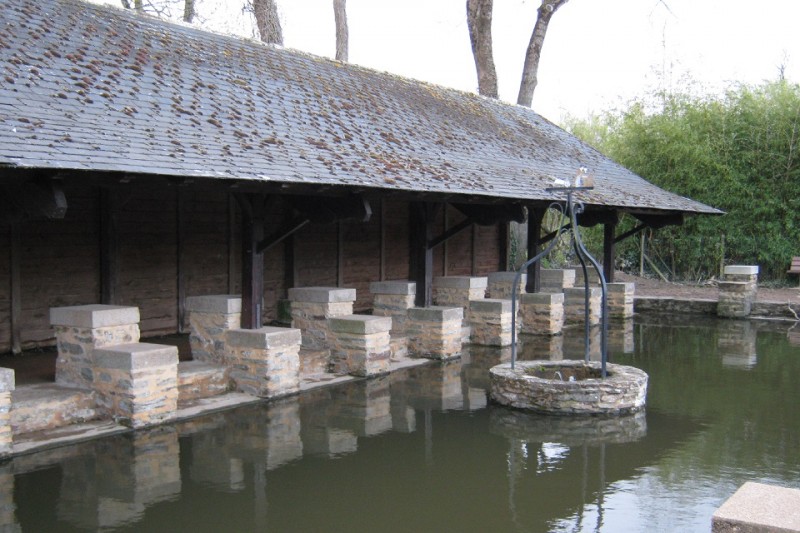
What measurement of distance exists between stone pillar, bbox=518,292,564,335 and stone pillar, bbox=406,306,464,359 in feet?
7.36

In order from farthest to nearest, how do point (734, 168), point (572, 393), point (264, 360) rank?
point (734, 168), point (264, 360), point (572, 393)

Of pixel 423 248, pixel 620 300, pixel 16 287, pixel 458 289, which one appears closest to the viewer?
pixel 16 287

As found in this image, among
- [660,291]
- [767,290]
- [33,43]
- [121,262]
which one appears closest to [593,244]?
[660,291]

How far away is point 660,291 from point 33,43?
509 inches

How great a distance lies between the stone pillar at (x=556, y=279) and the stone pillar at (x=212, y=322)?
6.93 metres

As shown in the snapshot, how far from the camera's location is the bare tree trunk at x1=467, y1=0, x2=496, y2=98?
16453 millimetres

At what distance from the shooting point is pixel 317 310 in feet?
Result: 27.1

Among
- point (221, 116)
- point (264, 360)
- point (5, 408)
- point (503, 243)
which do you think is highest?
point (221, 116)

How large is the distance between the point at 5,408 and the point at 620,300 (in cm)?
1064

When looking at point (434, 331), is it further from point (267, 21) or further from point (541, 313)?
point (267, 21)

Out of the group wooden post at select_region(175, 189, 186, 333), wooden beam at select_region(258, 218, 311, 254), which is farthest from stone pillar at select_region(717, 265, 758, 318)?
wooden post at select_region(175, 189, 186, 333)

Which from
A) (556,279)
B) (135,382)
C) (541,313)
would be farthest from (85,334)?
(556,279)

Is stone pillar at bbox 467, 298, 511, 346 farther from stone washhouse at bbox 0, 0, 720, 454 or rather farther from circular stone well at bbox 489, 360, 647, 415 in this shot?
circular stone well at bbox 489, 360, 647, 415

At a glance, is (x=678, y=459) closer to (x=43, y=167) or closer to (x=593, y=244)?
(x=43, y=167)
